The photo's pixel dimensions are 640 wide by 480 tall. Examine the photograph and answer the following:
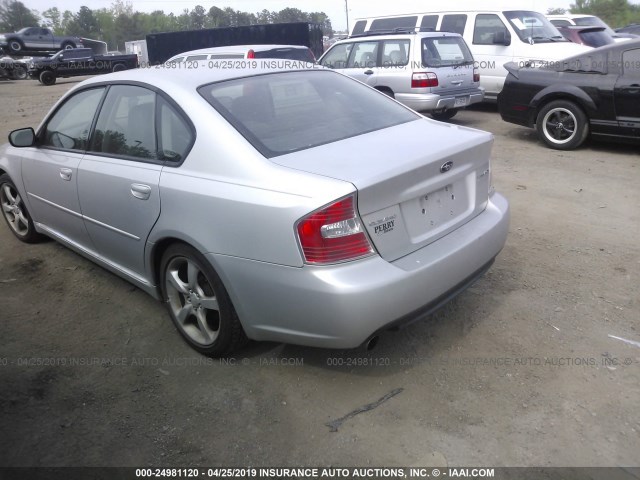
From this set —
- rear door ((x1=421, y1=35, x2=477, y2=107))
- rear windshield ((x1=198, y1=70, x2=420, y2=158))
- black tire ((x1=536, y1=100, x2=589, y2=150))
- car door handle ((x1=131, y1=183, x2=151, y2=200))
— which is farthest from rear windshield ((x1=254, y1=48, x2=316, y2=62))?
car door handle ((x1=131, y1=183, x2=151, y2=200))

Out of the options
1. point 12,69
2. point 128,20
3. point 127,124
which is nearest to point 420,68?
point 127,124

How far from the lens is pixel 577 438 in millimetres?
2379

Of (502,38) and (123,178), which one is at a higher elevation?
(502,38)

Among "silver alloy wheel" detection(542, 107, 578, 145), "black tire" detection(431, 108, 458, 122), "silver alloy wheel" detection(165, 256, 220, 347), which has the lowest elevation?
"silver alloy wheel" detection(165, 256, 220, 347)

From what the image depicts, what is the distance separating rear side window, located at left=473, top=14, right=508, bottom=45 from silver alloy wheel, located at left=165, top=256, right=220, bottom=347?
367 inches

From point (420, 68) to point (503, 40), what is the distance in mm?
2506

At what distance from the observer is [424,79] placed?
28.2 ft

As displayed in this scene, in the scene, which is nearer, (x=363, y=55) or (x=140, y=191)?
(x=140, y=191)

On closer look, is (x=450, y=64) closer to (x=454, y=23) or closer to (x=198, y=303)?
(x=454, y=23)

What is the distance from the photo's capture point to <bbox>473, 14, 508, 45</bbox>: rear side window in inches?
409

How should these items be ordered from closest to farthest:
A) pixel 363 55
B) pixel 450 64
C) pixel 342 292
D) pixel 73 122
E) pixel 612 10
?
pixel 342 292 → pixel 73 122 → pixel 450 64 → pixel 363 55 → pixel 612 10

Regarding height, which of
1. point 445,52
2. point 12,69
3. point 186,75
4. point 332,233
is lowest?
point 332,233

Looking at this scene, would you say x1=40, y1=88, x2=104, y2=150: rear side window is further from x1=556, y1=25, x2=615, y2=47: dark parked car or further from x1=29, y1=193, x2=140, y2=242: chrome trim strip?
x1=556, y1=25, x2=615, y2=47: dark parked car

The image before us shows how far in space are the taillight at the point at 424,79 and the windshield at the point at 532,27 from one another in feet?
8.69
